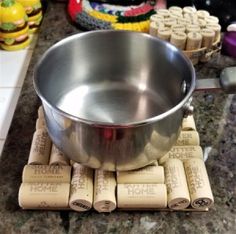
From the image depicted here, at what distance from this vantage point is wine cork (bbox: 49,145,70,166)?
599 mm

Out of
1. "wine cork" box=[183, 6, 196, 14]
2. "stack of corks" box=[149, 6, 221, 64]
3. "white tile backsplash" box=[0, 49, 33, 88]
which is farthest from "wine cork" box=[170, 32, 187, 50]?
"white tile backsplash" box=[0, 49, 33, 88]

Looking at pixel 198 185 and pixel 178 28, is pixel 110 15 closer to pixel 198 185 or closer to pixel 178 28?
pixel 178 28

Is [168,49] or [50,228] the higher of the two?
[168,49]

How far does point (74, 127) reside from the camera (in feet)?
1.65

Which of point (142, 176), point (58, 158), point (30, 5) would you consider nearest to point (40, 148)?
point (58, 158)

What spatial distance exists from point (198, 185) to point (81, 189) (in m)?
0.16

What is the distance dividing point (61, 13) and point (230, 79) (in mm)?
587

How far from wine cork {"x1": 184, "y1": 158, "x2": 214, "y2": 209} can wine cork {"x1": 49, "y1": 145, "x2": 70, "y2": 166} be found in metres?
0.17

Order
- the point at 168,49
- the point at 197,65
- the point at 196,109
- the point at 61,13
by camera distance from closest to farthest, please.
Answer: the point at 168,49
the point at 196,109
the point at 197,65
the point at 61,13

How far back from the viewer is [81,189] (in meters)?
0.56

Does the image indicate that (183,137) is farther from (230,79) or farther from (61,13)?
(61,13)

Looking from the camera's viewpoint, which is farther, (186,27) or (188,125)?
(186,27)

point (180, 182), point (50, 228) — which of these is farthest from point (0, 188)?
point (180, 182)

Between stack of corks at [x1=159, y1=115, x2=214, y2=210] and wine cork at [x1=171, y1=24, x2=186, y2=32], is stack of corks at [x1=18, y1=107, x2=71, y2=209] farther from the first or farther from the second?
wine cork at [x1=171, y1=24, x2=186, y2=32]
